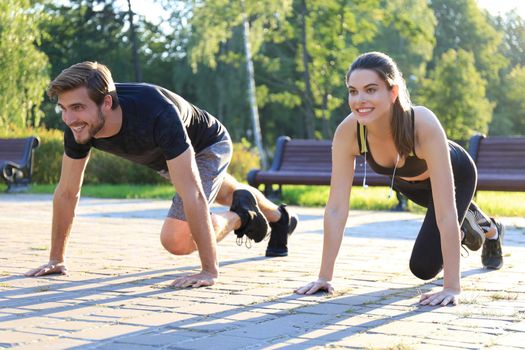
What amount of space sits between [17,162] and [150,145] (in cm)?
1307

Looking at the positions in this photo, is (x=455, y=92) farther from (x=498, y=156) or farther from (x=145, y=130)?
(x=145, y=130)

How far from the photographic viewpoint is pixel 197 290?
17.7ft

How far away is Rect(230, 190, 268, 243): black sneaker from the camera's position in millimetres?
6656

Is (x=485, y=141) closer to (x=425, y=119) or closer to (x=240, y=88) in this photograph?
(x=425, y=119)

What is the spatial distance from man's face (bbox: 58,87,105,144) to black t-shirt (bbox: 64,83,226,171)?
201 mm

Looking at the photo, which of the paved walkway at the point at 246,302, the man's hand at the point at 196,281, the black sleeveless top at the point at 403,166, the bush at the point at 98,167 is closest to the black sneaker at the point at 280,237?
the paved walkway at the point at 246,302

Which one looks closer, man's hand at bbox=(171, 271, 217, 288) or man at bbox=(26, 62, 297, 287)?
man at bbox=(26, 62, 297, 287)

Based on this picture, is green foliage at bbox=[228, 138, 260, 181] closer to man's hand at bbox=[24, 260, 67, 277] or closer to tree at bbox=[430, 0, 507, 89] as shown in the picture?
man's hand at bbox=[24, 260, 67, 277]

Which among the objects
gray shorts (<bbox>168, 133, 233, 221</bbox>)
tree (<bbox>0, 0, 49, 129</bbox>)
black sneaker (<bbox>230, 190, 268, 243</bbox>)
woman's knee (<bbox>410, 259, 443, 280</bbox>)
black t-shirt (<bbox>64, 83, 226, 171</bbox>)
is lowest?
woman's knee (<bbox>410, 259, 443, 280</bbox>)

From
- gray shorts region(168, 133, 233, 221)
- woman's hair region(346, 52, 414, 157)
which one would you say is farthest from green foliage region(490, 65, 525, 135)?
woman's hair region(346, 52, 414, 157)

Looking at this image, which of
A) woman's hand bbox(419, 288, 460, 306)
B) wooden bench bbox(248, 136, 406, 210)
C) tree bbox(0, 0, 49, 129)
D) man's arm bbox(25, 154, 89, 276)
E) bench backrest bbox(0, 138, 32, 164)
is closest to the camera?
woman's hand bbox(419, 288, 460, 306)

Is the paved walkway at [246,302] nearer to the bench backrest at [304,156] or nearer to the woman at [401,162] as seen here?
the woman at [401,162]

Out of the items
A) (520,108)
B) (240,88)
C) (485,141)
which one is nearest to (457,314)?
(485,141)

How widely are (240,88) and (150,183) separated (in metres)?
31.7
